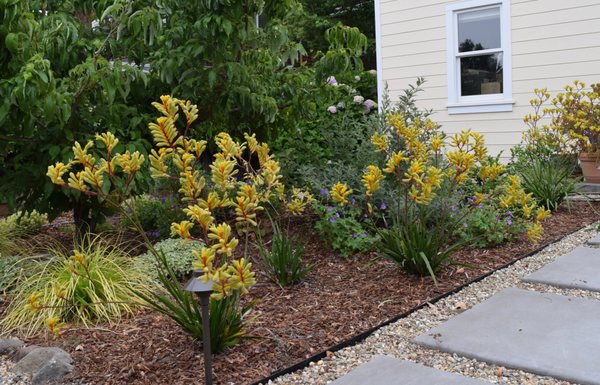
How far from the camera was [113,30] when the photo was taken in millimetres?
4148

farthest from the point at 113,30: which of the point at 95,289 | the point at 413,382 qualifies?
the point at 413,382

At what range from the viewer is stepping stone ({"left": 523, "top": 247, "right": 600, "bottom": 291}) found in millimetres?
3551

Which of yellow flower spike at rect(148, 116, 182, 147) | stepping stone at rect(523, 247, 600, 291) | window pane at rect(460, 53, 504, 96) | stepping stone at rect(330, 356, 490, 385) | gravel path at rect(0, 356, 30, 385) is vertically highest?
window pane at rect(460, 53, 504, 96)

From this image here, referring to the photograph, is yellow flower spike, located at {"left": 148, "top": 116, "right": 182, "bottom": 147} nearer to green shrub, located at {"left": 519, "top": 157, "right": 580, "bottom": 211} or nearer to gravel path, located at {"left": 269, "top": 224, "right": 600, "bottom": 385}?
gravel path, located at {"left": 269, "top": 224, "right": 600, "bottom": 385}

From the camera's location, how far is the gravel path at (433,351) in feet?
8.01

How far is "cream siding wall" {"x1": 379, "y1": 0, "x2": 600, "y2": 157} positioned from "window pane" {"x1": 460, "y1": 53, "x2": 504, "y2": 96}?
10.5 inches

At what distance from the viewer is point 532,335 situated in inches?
109

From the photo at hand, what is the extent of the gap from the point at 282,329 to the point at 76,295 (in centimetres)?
126

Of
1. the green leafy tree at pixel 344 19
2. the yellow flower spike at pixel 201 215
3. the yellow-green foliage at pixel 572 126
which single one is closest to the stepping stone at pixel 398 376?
the yellow flower spike at pixel 201 215

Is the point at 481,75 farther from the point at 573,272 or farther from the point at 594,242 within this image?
the point at 573,272

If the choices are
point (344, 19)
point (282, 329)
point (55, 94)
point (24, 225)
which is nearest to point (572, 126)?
point (282, 329)

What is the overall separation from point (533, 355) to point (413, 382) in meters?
0.60

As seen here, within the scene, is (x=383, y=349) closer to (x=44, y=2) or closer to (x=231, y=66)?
(x=231, y=66)

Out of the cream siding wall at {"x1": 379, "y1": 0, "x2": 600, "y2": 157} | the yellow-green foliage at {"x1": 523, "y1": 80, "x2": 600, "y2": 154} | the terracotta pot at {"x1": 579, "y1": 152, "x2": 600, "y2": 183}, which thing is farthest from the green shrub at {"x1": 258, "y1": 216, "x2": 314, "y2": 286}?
the cream siding wall at {"x1": 379, "y1": 0, "x2": 600, "y2": 157}
